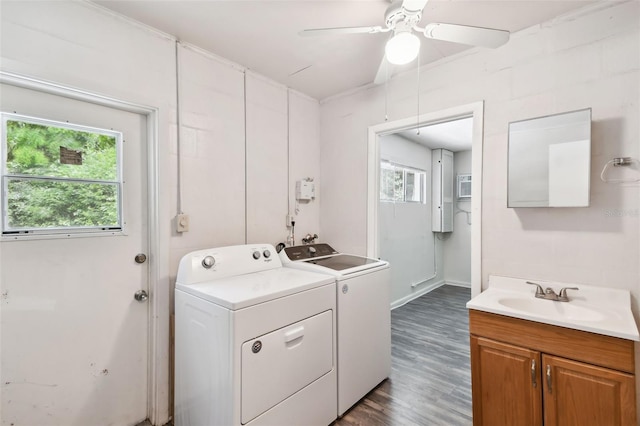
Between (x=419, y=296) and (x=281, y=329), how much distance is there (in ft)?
11.7

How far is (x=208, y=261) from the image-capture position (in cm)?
181

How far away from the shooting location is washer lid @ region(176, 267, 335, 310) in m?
1.42

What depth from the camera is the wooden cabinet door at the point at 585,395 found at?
1.22m

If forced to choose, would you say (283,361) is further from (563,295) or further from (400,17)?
(400,17)

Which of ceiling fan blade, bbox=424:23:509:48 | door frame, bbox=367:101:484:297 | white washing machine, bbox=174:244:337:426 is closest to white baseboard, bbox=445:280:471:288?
door frame, bbox=367:101:484:297

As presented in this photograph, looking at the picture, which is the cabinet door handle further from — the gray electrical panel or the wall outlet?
the gray electrical panel

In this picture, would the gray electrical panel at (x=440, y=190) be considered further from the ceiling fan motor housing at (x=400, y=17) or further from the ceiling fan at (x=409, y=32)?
the ceiling fan motor housing at (x=400, y=17)

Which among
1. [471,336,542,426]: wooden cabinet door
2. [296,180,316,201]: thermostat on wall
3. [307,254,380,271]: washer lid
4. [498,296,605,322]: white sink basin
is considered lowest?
[471,336,542,426]: wooden cabinet door

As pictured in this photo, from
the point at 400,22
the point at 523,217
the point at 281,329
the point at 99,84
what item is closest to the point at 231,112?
the point at 99,84

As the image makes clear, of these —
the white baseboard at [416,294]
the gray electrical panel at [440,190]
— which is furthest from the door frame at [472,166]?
the gray electrical panel at [440,190]

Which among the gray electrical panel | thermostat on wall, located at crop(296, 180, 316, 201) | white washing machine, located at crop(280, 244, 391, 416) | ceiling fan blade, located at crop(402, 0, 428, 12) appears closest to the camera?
ceiling fan blade, located at crop(402, 0, 428, 12)

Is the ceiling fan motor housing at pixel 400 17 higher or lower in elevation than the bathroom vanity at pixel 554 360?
higher

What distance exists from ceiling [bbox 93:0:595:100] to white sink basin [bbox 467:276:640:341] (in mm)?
1614

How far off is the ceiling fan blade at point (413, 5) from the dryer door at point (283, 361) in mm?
1621
